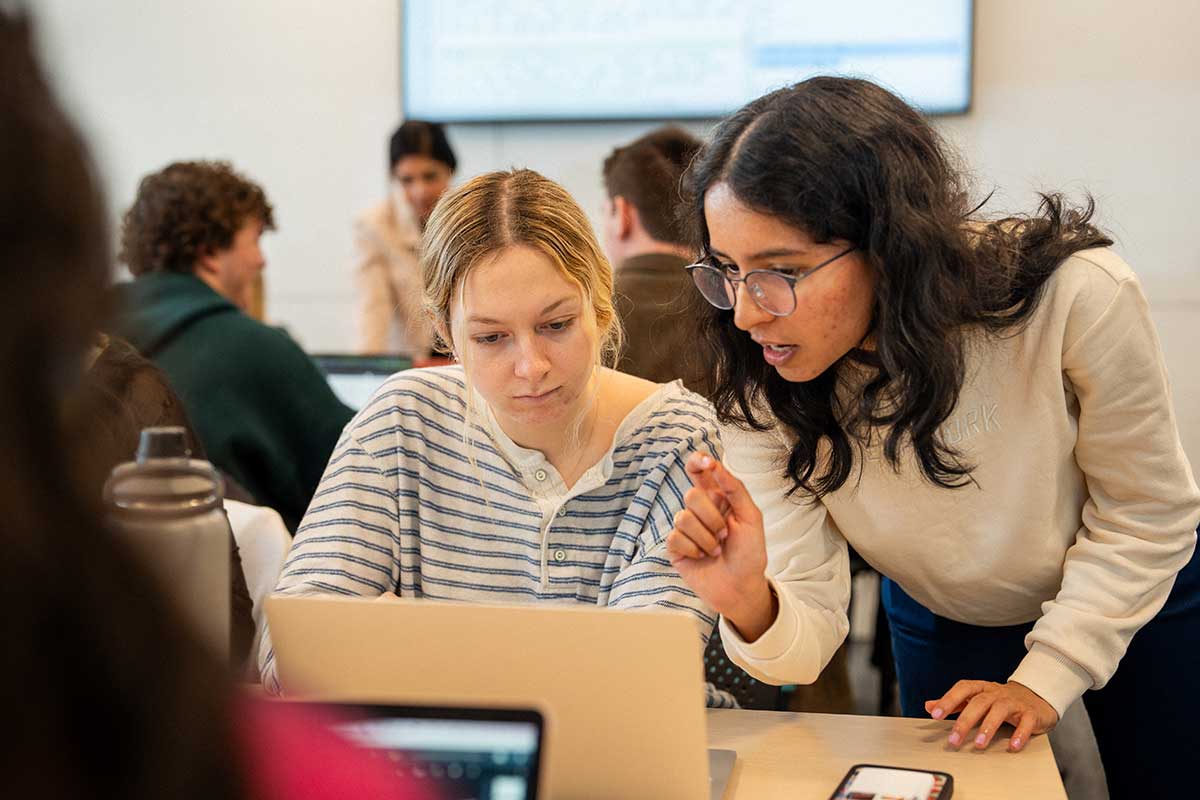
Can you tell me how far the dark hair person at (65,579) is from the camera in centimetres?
33

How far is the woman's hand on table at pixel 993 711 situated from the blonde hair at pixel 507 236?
1.92 feet

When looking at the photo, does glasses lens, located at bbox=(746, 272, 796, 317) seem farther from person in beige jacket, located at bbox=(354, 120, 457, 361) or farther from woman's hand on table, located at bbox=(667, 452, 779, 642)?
person in beige jacket, located at bbox=(354, 120, 457, 361)

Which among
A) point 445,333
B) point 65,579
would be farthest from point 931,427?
point 65,579

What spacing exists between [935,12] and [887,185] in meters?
2.89

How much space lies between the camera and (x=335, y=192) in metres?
4.55

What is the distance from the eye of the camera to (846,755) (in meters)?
1.29

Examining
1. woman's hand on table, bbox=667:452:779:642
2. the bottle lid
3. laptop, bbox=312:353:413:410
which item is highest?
the bottle lid

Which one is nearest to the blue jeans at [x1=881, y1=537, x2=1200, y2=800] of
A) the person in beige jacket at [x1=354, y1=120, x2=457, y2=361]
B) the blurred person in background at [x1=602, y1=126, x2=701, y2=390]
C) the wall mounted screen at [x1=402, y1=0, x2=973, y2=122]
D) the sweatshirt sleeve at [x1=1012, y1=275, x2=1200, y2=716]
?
the sweatshirt sleeve at [x1=1012, y1=275, x2=1200, y2=716]

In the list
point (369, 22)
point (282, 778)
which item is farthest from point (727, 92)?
point (282, 778)

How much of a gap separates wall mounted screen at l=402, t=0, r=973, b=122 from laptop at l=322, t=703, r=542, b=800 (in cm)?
338

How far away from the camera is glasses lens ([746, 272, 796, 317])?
1.36m

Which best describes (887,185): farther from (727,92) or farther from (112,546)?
(727,92)

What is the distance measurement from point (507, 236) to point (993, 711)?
30.4 inches

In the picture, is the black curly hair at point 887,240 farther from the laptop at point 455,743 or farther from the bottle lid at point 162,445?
the laptop at point 455,743
